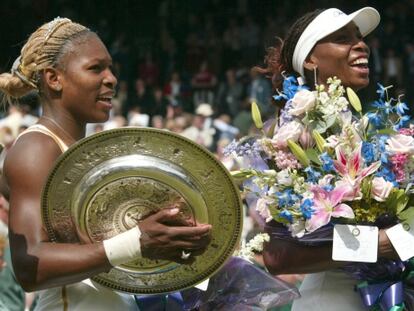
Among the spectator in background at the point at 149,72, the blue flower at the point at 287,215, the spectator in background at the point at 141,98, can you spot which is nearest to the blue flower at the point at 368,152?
the blue flower at the point at 287,215

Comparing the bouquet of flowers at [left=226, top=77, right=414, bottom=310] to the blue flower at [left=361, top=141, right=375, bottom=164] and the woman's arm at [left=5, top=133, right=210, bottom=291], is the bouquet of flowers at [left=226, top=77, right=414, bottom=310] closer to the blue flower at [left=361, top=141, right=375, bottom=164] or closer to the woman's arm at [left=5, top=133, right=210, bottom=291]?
the blue flower at [left=361, top=141, right=375, bottom=164]

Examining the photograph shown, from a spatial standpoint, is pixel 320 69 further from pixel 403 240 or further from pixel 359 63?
pixel 403 240

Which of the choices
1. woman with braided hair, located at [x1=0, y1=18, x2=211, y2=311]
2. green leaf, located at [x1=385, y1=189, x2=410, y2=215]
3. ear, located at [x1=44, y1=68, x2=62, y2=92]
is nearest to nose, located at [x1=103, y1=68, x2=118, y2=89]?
woman with braided hair, located at [x1=0, y1=18, x2=211, y2=311]

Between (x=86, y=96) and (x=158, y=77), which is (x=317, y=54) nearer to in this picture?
(x=86, y=96)

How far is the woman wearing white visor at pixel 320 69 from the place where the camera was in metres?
4.82

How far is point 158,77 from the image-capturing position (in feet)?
86.0

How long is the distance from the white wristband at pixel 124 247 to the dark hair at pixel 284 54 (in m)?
1.40

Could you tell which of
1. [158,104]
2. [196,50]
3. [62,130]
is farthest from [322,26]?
[196,50]

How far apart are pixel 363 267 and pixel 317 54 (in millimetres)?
884

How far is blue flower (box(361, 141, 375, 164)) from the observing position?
472cm

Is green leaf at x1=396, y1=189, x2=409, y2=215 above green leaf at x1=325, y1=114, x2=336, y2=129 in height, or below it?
below

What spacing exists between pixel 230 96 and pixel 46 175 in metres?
19.4

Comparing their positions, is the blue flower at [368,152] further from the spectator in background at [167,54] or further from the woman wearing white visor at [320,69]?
the spectator in background at [167,54]

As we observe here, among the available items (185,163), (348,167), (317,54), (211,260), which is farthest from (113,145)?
(317,54)
